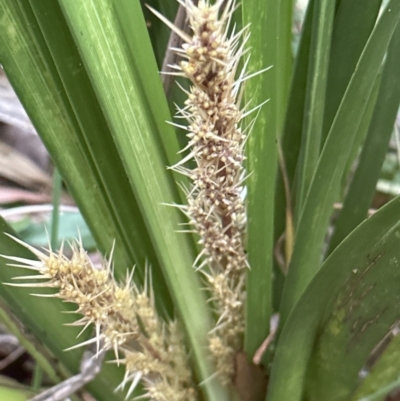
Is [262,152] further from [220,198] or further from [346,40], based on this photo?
[346,40]

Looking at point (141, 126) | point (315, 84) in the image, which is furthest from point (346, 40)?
point (141, 126)

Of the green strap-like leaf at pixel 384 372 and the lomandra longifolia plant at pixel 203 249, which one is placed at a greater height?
the lomandra longifolia plant at pixel 203 249

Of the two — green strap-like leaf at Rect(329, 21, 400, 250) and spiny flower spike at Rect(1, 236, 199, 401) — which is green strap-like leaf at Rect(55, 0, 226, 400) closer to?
spiny flower spike at Rect(1, 236, 199, 401)

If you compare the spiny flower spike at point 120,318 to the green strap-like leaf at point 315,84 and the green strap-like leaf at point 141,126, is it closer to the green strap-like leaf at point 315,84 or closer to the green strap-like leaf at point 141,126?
the green strap-like leaf at point 141,126

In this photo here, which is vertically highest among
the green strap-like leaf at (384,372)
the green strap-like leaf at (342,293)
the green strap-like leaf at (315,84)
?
the green strap-like leaf at (315,84)

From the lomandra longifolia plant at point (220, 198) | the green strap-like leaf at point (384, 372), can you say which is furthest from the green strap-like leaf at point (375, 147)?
the green strap-like leaf at point (384, 372)

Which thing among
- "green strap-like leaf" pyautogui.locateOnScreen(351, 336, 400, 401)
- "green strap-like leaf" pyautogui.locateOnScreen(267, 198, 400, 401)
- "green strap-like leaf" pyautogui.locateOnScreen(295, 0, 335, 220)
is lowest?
"green strap-like leaf" pyautogui.locateOnScreen(351, 336, 400, 401)

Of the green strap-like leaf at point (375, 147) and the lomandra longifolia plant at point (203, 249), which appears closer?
the lomandra longifolia plant at point (203, 249)

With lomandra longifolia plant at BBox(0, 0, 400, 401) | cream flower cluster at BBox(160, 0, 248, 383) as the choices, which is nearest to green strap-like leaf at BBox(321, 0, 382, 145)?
lomandra longifolia plant at BBox(0, 0, 400, 401)

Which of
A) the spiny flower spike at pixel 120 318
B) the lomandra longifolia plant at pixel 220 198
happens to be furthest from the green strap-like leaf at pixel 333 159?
the spiny flower spike at pixel 120 318
